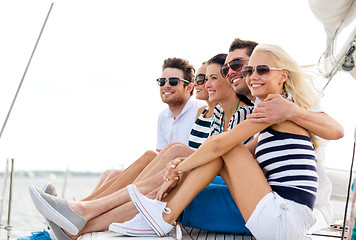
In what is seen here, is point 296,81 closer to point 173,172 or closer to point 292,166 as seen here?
point 292,166

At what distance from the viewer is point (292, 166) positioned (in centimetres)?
235

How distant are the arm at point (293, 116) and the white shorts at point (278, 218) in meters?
0.37

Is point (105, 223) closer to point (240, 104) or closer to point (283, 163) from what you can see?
point (283, 163)

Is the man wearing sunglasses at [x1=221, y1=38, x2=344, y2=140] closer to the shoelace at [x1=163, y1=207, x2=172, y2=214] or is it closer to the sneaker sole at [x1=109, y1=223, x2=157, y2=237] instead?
the shoelace at [x1=163, y1=207, x2=172, y2=214]

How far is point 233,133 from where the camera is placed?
2.41 metres

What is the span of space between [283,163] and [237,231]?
2.13 ft

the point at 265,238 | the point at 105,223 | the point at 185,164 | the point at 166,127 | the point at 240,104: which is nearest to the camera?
the point at 265,238

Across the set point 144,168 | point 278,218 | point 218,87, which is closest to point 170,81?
point 218,87

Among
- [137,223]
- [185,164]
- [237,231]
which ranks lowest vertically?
[237,231]

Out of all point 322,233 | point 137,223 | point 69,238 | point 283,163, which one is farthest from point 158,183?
point 322,233

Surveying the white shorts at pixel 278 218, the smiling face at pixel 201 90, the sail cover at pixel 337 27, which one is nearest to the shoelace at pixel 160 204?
the white shorts at pixel 278 218

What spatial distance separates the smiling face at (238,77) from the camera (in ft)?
10.6

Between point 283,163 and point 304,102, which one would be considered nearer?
point 283,163

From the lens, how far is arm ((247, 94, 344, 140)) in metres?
2.34
